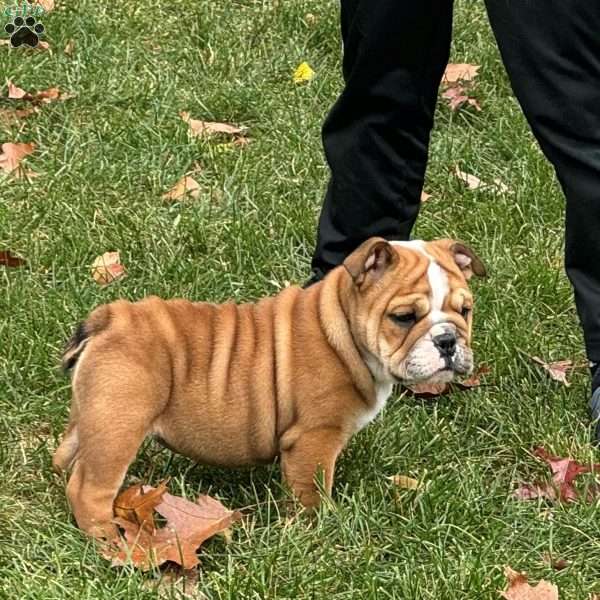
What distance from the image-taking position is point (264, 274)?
5.18m

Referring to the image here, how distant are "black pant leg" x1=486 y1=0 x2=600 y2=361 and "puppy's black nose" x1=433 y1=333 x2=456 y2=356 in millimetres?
819

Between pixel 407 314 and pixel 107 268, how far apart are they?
1.75 m

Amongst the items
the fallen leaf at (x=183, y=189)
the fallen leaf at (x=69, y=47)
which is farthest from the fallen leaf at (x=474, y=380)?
the fallen leaf at (x=69, y=47)

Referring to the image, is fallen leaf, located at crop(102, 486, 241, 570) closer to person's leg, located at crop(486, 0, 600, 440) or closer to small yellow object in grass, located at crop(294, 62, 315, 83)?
person's leg, located at crop(486, 0, 600, 440)

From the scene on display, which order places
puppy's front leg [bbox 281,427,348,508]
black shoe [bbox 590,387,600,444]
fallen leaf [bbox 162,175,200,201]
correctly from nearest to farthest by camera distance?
puppy's front leg [bbox 281,427,348,508] → black shoe [bbox 590,387,600,444] → fallen leaf [bbox 162,175,200,201]

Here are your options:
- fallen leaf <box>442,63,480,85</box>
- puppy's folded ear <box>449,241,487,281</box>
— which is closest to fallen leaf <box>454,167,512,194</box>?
fallen leaf <box>442,63,480,85</box>

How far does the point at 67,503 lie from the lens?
3732mm

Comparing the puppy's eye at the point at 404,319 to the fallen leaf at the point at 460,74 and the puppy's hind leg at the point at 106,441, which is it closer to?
the puppy's hind leg at the point at 106,441

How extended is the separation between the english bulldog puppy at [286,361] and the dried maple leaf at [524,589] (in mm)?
612

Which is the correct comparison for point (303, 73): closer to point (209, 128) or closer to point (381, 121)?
point (209, 128)

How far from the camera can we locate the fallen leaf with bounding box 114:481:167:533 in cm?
353

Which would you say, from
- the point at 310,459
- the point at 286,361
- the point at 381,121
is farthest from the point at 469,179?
the point at 310,459

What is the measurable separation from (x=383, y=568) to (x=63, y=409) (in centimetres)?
130

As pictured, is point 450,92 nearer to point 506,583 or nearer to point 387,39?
point 387,39
